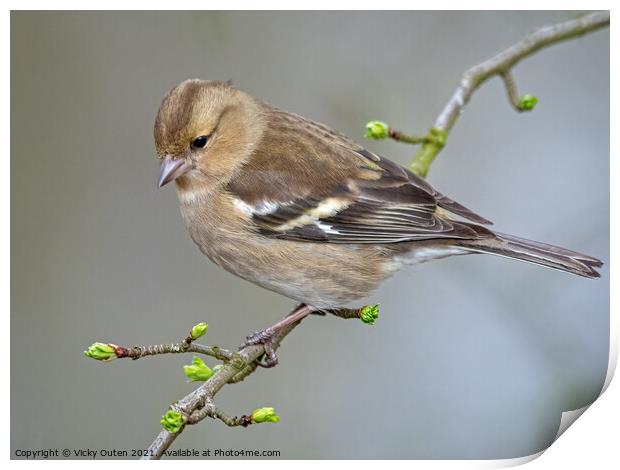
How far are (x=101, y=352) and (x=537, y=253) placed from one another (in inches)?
75.0

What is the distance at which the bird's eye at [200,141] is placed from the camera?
135 inches

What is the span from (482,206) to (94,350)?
199 centimetres

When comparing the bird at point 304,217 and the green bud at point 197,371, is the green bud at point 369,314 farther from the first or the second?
the green bud at point 197,371

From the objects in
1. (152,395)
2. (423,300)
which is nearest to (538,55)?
(423,300)

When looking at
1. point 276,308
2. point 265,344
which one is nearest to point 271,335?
point 265,344

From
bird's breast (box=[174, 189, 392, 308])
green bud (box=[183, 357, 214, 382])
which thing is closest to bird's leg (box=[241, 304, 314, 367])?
bird's breast (box=[174, 189, 392, 308])

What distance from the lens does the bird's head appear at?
10.7 feet

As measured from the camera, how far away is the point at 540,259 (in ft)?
11.1

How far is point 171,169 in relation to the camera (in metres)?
3.28

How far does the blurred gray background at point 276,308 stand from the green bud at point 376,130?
0.23 meters

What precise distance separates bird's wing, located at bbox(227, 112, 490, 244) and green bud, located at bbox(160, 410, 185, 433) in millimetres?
1097

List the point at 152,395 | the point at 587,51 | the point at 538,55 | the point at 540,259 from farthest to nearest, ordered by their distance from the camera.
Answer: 1. the point at 538,55
2. the point at 587,51
3. the point at 540,259
4. the point at 152,395

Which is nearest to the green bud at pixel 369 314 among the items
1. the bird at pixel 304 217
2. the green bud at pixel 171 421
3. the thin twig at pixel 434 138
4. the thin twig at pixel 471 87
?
the thin twig at pixel 434 138
